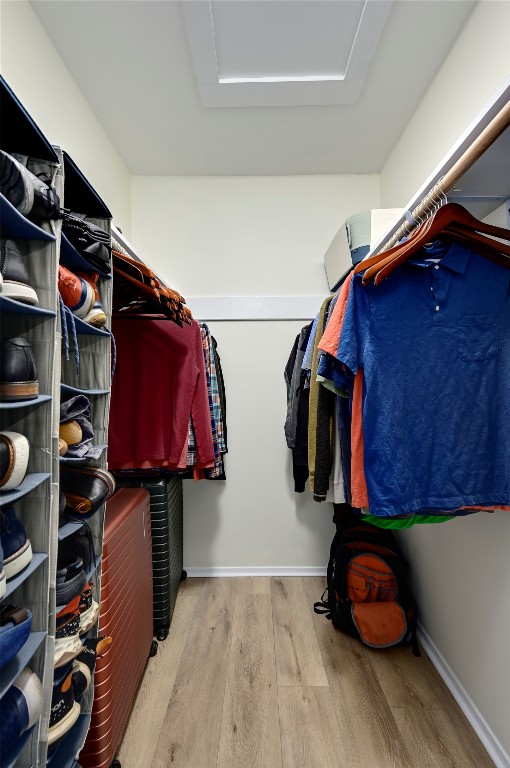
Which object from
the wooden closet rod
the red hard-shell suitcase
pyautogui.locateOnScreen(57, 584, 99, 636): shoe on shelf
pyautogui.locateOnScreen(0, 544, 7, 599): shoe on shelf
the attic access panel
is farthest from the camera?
the attic access panel

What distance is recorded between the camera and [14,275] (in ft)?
2.29

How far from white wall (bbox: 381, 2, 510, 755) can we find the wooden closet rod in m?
0.20

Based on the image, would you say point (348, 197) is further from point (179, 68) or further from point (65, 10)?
point (65, 10)

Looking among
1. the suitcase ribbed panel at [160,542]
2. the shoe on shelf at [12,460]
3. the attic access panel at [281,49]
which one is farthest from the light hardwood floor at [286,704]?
the attic access panel at [281,49]

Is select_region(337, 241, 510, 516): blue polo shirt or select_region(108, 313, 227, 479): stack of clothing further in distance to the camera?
select_region(108, 313, 227, 479): stack of clothing

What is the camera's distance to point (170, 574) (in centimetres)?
190

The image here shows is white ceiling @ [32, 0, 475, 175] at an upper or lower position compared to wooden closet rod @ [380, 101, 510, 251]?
upper

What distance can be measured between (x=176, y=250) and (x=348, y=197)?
1.22 metres

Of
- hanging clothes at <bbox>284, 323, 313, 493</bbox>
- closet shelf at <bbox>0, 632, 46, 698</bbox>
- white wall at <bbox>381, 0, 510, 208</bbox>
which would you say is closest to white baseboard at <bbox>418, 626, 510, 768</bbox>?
hanging clothes at <bbox>284, 323, 313, 493</bbox>

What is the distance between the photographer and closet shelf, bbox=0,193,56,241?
2.13 ft

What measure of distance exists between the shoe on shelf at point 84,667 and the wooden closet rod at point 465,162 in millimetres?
1493

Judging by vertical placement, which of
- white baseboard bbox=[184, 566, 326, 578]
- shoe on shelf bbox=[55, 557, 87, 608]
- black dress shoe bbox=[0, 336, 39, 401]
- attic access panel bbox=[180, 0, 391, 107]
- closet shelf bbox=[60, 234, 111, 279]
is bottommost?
white baseboard bbox=[184, 566, 326, 578]

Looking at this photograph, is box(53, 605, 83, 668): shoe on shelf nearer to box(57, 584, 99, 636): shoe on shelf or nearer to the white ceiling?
box(57, 584, 99, 636): shoe on shelf

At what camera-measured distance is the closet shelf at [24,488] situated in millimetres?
639
